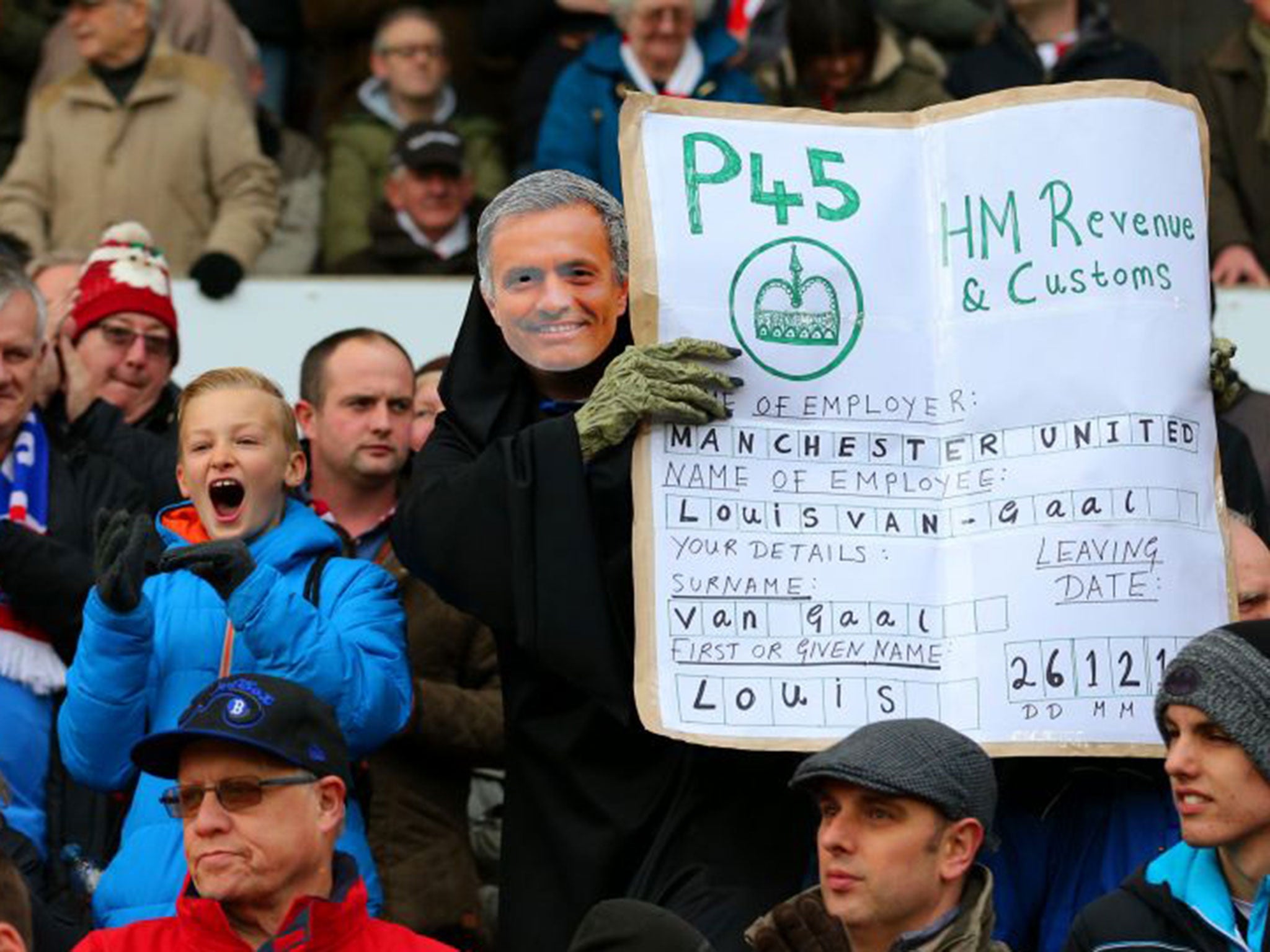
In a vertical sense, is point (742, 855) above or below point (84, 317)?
below

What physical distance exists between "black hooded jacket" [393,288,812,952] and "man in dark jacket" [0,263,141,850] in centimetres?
103

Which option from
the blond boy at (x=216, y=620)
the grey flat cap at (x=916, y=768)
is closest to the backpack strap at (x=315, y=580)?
the blond boy at (x=216, y=620)

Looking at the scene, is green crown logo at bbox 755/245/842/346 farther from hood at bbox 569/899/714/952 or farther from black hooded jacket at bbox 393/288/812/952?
hood at bbox 569/899/714/952

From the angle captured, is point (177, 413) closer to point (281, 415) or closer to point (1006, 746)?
point (281, 415)

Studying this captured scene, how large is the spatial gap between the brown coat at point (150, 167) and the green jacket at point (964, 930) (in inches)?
246

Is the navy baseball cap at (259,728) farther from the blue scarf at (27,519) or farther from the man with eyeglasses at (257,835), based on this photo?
the blue scarf at (27,519)

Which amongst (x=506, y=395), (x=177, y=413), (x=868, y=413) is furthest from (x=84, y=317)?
(x=868, y=413)

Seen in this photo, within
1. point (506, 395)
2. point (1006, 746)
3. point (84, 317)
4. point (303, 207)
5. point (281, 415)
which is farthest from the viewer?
point (303, 207)

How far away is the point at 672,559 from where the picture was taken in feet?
21.3

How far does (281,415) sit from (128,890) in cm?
117

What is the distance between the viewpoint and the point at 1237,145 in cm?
1130

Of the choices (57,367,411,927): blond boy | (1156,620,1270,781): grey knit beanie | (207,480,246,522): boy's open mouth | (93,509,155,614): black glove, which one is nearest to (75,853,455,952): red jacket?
(57,367,411,927): blond boy

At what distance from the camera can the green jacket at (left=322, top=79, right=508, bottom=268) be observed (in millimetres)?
11906

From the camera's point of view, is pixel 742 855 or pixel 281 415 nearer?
pixel 742 855
